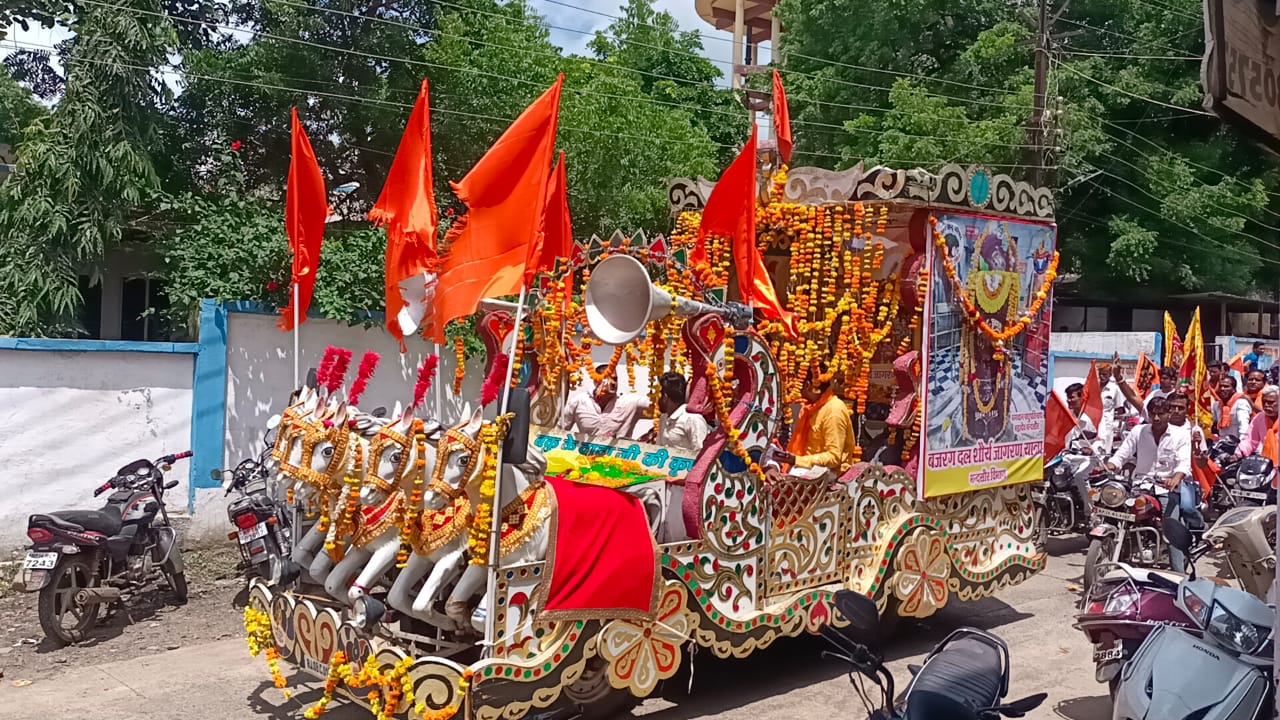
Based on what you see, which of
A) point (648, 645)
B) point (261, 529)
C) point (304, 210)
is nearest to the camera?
point (648, 645)

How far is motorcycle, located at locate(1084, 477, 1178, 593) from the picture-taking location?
7566mm

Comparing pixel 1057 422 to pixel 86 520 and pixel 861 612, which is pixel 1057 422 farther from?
pixel 86 520

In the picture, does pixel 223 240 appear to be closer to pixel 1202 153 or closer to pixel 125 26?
pixel 125 26

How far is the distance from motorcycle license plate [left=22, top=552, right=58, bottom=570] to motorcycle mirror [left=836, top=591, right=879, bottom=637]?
16.4ft

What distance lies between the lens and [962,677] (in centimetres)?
349

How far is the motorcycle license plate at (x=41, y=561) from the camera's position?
20.6 ft

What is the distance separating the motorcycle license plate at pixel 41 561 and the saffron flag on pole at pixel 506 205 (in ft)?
10.6

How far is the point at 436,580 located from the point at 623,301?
1520mm

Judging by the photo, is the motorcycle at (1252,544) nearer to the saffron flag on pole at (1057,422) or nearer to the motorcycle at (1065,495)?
the saffron flag on pole at (1057,422)

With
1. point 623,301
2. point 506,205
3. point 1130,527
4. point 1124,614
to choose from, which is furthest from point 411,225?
point 1130,527

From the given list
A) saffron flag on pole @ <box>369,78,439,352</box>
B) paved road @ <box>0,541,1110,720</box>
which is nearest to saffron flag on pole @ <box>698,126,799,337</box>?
saffron flag on pole @ <box>369,78,439,352</box>

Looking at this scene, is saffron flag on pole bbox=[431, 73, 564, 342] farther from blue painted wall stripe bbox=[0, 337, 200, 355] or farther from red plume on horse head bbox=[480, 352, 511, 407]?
blue painted wall stripe bbox=[0, 337, 200, 355]

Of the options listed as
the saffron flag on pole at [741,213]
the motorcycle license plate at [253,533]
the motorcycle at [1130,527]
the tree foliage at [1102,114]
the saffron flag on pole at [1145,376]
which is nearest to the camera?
the saffron flag on pole at [741,213]

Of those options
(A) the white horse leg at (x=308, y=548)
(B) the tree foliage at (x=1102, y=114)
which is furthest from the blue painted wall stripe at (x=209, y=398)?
(B) the tree foliage at (x=1102, y=114)
